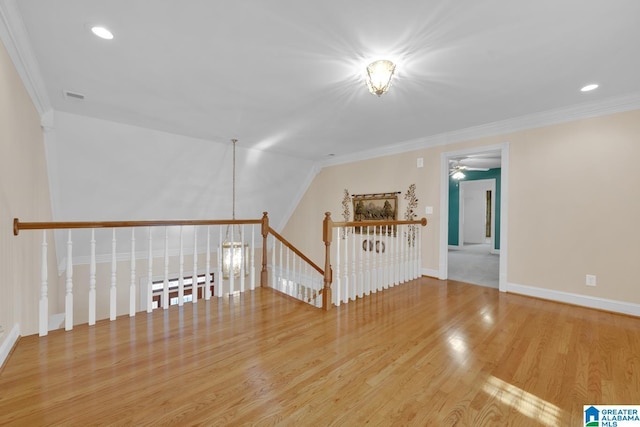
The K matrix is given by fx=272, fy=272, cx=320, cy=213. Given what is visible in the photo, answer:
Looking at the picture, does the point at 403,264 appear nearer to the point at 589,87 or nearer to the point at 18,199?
the point at 589,87

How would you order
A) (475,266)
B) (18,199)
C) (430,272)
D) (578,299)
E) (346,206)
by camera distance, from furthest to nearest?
(346,206)
(475,266)
(430,272)
(578,299)
(18,199)

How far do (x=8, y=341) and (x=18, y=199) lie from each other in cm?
110

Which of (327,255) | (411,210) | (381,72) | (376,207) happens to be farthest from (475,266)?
(381,72)

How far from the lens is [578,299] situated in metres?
3.29

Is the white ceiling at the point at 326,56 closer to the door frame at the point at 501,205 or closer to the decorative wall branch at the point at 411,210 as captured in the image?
the door frame at the point at 501,205

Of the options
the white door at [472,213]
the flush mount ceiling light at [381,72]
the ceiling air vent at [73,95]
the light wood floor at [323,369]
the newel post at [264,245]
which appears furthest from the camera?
the white door at [472,213]

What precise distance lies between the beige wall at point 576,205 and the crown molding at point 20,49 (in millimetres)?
4889

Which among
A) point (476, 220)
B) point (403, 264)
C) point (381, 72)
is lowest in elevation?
point (403, 264)

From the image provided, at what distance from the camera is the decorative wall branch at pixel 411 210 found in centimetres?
464

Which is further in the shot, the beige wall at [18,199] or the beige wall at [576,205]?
Answer: the beige wall at [576,205]

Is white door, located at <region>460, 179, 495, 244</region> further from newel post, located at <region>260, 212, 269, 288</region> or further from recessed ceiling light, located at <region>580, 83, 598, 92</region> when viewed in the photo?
newel post, located at <region>260, 212, 269, 288</region>

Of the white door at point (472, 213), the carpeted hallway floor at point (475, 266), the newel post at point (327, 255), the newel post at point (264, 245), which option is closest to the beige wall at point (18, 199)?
the newel post at point (264, 245)

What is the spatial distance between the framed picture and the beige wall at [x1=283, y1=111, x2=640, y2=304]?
4.73ft

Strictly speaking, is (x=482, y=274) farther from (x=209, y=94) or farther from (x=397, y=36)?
(x=209, y=94)
